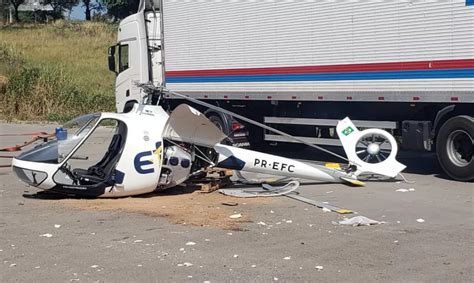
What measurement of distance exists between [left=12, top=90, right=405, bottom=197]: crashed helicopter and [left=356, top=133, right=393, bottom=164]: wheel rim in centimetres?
63

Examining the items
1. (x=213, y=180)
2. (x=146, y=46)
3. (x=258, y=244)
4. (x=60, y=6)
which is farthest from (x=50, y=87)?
(x=60, y=6)

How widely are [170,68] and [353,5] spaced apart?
19.5ft

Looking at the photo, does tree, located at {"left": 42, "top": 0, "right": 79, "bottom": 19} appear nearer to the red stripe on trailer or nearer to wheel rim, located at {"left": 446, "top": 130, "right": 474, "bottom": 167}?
the red stripe on trailer

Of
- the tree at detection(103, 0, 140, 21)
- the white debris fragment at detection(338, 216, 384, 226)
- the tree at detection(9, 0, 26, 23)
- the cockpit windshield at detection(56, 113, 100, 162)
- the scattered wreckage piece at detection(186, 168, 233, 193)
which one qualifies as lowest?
the white debris fragment at detection(338, 216, 384, 226)

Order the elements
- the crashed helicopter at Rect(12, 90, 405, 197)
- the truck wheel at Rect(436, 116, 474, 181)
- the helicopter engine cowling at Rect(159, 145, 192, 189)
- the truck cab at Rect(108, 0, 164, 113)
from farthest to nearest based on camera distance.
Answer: the truck cab at Rect(108, 0, 164, 113), the truck wheel at Rect(436, 116, 474, 181), the helicopter engine cowling at Rect(159, 145, 192, 189), the crashed helicopter at Rect(12, 90, 405, 197)

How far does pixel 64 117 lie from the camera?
98.1ft

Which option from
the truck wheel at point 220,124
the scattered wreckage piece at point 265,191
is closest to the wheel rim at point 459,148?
→ the scattered wreckage piece at point 265,191

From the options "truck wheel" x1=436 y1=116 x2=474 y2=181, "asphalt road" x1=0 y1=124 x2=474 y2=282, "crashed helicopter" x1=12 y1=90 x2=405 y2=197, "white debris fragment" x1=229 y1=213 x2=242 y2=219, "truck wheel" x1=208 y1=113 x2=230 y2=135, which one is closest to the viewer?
"asphalt road" x1=0 y1=124 x2=474 y2=282

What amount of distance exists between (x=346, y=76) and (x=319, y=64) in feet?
2.36

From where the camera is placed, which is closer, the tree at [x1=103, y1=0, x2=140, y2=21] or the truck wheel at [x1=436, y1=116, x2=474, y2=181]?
the truck wheel at [x1=436, y1=116, x2=474, y2=181]

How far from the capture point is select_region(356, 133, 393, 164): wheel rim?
38.7 ft

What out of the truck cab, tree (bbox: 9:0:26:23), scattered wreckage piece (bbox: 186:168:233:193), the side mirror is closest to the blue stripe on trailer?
the truck cab

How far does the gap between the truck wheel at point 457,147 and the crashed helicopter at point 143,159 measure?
1176 millimetres

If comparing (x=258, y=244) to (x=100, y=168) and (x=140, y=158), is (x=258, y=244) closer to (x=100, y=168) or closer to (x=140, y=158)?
(x=140, y=158)
